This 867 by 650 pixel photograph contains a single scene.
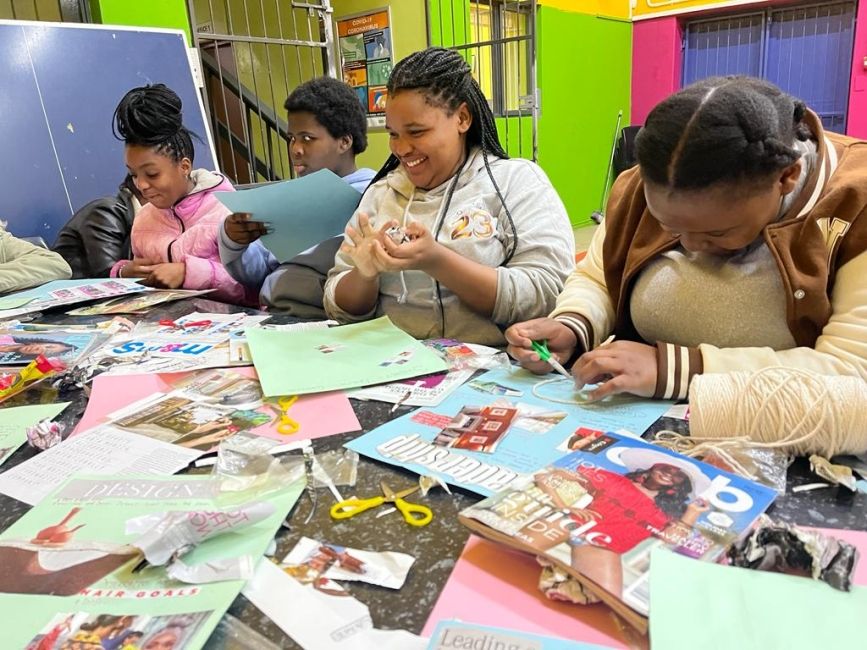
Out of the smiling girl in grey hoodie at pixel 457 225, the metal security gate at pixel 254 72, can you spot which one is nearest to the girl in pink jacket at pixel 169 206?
the smiling girl in grey hoodie at pixel 457 225

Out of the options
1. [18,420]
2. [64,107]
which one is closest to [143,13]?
[64,107]

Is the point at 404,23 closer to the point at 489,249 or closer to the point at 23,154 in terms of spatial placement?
the point at 23,154

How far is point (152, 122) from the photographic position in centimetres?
171

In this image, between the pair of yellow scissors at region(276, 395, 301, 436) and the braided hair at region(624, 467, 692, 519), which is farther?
the pair of yellow scissors at region(276, 395, 301, 436)

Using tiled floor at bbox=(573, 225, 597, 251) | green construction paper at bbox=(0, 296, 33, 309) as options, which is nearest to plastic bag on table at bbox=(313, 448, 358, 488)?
green construction paper at bbox=(0, 296, 33, 309)

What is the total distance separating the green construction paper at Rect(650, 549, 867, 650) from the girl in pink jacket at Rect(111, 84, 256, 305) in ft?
4.68

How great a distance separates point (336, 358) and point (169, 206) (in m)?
1.09

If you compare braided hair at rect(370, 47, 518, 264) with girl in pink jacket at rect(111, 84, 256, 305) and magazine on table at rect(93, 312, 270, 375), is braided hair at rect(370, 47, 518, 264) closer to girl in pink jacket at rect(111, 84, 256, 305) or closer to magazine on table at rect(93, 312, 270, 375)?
magazine on table at rect(93, 312, 270, 375)

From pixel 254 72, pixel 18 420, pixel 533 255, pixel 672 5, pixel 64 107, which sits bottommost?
pixel 18 420

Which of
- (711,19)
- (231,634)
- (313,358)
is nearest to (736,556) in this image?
(231,634)

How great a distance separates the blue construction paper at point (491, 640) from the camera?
41 cm

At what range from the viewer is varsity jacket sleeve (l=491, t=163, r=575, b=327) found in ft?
3.82

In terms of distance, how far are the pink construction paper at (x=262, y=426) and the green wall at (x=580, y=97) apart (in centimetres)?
466

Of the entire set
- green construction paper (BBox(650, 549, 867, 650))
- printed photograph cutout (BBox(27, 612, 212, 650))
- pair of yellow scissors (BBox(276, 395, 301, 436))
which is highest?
green construction paper (BBox(650, 549, 867, 650))
